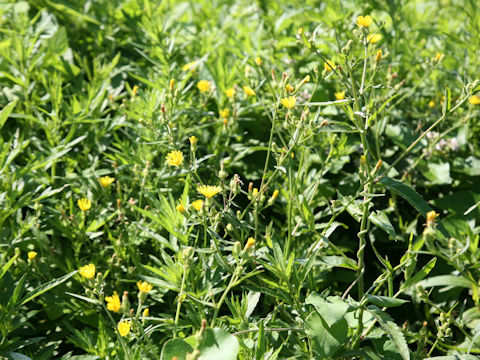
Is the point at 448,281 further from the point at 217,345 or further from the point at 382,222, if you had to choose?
the point at 217,345

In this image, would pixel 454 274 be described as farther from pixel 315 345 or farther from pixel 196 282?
pixel 196 282

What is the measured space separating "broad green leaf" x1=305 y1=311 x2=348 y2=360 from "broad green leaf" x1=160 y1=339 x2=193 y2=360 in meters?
0.32

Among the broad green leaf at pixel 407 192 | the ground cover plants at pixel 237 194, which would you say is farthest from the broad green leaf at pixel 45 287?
the broad green leaf at pixel 407 192

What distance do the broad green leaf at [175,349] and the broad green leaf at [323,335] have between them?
320 millimetres

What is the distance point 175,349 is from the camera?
4.38 ft

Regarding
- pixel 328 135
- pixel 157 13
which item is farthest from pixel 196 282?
pixel 157 13

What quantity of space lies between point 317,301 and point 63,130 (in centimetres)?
149

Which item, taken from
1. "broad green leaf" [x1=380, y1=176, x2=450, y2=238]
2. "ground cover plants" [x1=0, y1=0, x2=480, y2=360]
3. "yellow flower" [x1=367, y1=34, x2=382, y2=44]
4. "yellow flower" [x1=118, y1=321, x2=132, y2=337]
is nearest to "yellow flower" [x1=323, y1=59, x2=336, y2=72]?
"ground cover plants" [x1=0, y1=0, x2=480, y2=360]

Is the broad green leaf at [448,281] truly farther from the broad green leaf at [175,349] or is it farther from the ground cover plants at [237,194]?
the broad green leaf at [175,349]

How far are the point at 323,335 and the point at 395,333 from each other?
185 millimetres

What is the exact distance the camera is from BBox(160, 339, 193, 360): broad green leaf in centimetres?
132

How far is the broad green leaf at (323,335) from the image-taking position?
1.39 metres

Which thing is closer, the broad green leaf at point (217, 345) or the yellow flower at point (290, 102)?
the broad green leaf at point (217, 345)

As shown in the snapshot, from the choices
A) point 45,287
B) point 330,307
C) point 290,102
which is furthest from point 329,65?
point 45,287
